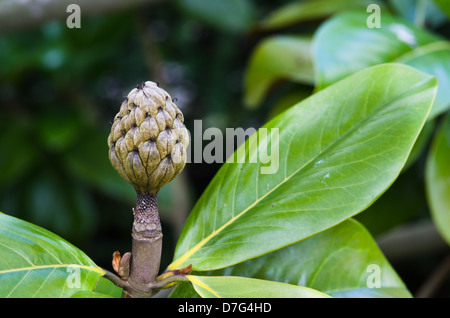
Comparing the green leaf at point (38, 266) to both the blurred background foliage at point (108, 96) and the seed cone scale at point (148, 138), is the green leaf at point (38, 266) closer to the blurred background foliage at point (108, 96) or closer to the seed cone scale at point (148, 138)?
the seed cone scale at point (148, 138)

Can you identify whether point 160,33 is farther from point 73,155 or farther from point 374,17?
point 374,17

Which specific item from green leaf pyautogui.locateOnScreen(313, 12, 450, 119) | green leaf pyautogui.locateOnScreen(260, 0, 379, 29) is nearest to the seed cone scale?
green leaf pyautogui.locateOnScreen(313, 12, 450, 119)

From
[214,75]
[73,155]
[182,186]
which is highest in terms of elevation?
[214,75]

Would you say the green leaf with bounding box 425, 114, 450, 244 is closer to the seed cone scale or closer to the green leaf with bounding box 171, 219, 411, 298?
the green leaf with bounding box 171, 219, 411, 298

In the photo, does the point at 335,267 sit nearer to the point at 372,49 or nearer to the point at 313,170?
the point at 313,170

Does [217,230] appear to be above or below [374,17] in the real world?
below

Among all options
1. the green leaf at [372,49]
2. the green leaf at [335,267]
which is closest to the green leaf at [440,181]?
the green leaf at [372,49]

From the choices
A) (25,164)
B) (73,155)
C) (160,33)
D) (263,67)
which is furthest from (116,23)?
(263,67)

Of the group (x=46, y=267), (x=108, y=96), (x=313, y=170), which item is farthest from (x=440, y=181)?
(x=108, y=96)
